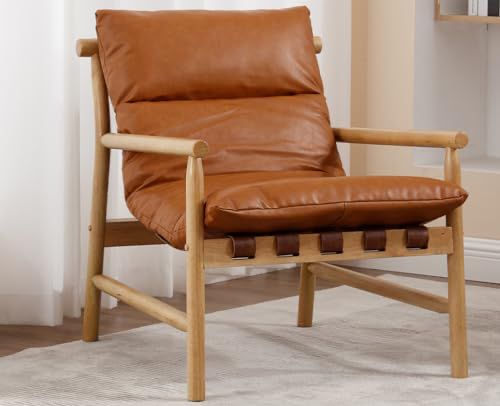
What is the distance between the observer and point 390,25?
365 cm

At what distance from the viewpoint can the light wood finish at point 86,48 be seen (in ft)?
8.56

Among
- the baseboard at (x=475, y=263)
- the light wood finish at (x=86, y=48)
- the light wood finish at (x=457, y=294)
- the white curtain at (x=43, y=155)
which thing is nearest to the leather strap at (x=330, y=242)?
the light wood finish at (x=457, y=294)

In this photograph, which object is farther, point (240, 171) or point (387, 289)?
point (240, 171)

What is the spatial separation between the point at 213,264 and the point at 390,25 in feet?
5.95

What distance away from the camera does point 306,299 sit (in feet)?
9.12

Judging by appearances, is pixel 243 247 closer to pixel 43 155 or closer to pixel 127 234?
pixel 127 234

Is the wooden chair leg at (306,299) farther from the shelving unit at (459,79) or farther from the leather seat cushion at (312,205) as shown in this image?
the shelving unit at (459,79)

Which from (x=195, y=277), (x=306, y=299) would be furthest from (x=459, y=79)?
(x=195, y=277)

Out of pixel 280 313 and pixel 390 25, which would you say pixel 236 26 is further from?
pixel 390 25

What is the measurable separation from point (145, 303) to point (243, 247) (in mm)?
373

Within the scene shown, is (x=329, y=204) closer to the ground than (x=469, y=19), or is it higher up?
closer to the ground

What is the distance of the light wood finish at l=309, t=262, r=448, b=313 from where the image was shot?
7.63ft

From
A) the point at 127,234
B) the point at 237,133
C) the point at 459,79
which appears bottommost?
the point at 127,234

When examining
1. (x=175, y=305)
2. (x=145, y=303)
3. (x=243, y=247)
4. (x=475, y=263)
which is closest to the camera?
(x=243, y=247)
